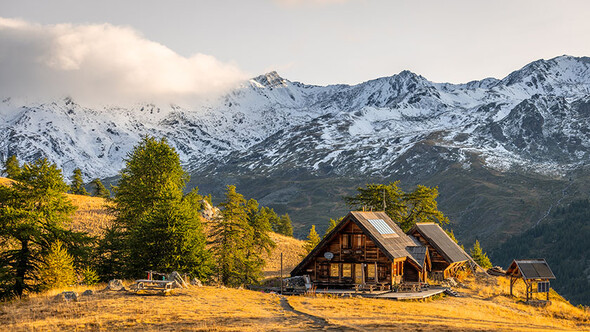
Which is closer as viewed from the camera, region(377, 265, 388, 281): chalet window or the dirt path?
the dirt path

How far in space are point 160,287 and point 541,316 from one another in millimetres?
29844

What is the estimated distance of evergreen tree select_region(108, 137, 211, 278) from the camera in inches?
1625

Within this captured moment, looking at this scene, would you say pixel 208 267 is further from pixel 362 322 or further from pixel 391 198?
pixel 391 198

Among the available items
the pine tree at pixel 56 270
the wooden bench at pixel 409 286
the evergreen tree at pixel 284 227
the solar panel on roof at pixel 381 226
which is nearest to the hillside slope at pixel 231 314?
the pine tree at pixel 56 270

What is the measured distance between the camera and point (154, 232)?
134ft

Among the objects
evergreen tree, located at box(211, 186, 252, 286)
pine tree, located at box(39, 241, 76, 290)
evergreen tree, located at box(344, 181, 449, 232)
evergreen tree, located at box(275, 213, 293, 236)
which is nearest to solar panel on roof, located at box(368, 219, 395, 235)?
evergreen tree, located at box(211, 186, 252, 286)

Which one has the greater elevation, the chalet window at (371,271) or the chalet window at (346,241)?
the chalet window at (346,241)

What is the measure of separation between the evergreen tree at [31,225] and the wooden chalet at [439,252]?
121 ft

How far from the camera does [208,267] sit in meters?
43.2

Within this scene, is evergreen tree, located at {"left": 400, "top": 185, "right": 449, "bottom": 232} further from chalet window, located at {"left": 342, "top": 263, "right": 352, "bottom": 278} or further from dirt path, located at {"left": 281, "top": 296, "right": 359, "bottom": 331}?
dirt path, located at {"left": 281, "top": 296, "right": 359, "bottom": 331}

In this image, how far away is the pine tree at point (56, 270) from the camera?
3694 cm

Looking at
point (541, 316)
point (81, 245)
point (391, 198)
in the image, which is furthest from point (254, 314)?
point (391, 198)

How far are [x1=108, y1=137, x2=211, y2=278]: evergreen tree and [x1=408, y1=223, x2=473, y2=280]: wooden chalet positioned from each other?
27.4 metres

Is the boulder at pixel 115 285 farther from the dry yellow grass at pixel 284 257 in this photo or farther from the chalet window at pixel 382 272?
the dry yellow grass at pixel 284 257
